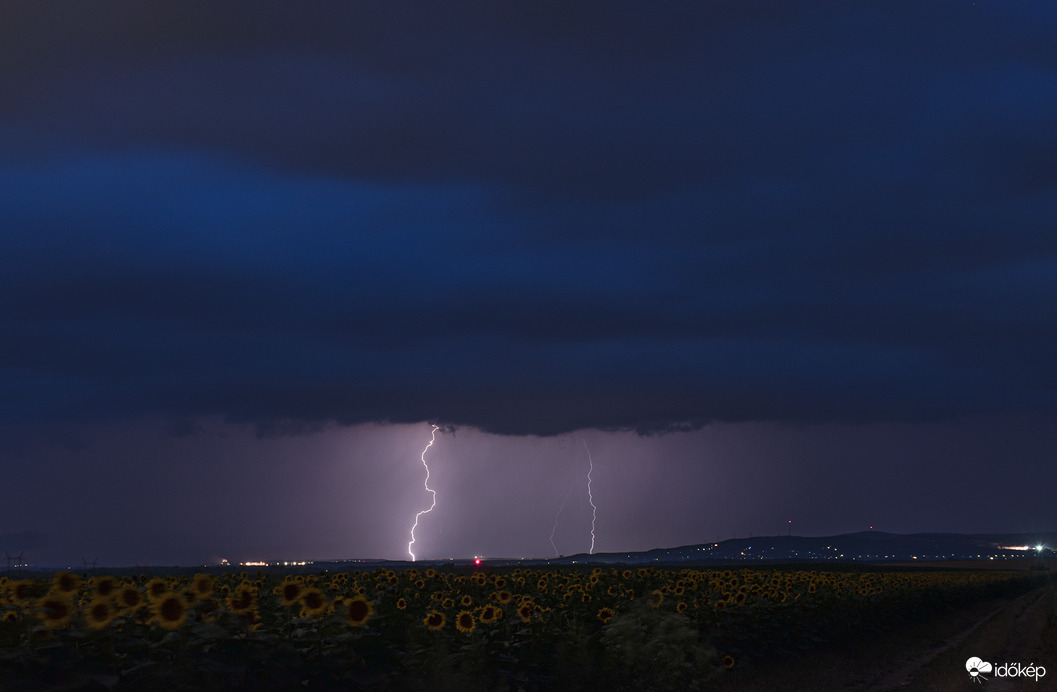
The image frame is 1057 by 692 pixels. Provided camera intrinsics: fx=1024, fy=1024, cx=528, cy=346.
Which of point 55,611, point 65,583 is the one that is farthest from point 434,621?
point 55,611

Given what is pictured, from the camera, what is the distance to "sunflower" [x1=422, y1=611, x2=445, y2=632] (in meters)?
15.2

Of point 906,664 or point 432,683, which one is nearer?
point 432,683

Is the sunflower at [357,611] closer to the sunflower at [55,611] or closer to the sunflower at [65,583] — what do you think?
the sunflower at [65,583]

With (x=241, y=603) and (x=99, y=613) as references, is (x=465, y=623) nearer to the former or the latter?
(x=241, y=603)

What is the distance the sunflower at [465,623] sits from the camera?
15.9m

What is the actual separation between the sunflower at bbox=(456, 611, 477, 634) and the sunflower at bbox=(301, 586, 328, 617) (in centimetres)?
401

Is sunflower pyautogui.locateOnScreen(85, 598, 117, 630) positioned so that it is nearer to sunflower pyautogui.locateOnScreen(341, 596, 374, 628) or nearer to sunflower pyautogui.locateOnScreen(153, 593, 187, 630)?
sunflower pyautogui.locateOnScreen(153, 593, 187, 630)

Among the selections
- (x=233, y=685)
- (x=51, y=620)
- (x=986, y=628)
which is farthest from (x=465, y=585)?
(x=986, y=628)

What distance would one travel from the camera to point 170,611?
425 inches

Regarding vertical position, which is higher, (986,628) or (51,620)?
(51,620)

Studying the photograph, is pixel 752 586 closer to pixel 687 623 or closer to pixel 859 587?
pixel 687 623

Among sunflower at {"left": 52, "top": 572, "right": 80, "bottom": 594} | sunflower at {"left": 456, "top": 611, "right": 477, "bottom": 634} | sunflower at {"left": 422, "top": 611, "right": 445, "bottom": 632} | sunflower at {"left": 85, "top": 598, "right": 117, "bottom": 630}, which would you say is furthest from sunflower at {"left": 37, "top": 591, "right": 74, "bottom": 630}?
sunflower at {"left": 456, "top": 611, "right": 477, "bottom": 634}

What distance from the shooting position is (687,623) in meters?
20.9

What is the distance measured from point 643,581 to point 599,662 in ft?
32.2
